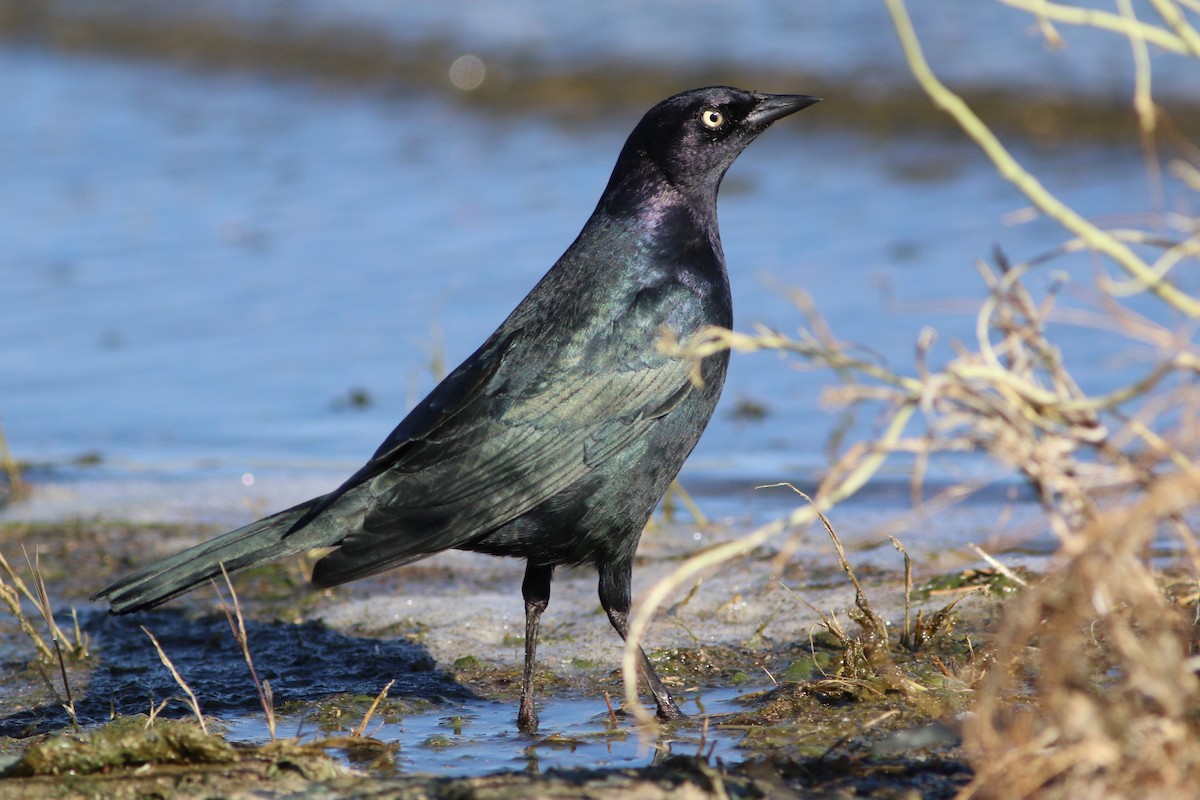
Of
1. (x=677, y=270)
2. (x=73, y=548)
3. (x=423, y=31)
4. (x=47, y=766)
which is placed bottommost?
(x=73, y=548)

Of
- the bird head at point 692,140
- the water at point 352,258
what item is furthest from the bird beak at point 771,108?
the water at point 352,258

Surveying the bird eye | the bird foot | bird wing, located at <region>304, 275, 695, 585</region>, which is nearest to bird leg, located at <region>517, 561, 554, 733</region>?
the bird foot

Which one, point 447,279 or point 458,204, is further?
point 458,204

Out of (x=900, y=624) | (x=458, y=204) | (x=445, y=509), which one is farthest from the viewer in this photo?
(x=458, y=204)

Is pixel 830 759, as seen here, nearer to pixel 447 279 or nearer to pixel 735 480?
pixel 735 480

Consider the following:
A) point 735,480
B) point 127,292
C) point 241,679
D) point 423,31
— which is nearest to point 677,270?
point 241,679

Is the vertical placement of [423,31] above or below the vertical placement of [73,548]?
above

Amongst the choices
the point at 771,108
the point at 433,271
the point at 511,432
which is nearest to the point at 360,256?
the point at 433,271

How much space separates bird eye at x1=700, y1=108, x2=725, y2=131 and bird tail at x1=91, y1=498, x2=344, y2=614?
170cm

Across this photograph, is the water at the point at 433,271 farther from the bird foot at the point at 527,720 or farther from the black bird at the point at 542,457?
the black bird at the point at 542,457

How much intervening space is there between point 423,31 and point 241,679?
12.5m

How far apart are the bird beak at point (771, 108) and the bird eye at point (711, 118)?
11 cm

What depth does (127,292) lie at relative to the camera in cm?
885

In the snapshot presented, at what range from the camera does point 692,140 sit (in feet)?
14.9
